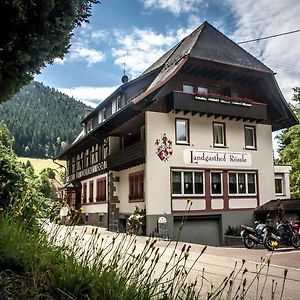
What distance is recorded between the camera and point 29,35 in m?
5.33

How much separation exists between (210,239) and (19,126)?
255 feet

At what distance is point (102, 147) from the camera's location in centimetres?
3069

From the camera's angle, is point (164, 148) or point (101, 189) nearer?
point (164, 148)

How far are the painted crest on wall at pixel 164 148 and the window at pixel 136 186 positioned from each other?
197 cm

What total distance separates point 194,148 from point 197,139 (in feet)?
2.14

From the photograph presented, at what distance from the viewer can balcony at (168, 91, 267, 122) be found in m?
23.2

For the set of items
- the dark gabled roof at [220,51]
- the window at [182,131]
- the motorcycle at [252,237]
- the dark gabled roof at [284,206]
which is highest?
the dark gabled roof at [220,51]

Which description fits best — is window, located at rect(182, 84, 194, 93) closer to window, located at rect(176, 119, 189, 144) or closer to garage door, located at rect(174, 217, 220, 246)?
window, located at rect(176, 119, 189, 144)

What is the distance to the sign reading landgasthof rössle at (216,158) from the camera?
79.2ft

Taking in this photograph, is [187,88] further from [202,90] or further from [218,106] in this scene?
Answer: [218,106]

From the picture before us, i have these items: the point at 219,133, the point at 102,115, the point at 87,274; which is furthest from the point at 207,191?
the point at 87,274

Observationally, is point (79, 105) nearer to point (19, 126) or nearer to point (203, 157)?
point (19, 126)

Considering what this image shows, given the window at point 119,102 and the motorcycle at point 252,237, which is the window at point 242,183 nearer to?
the motorcycle at point 252,237

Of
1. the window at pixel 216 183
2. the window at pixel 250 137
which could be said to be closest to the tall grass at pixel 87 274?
the window at pixel 216 183
